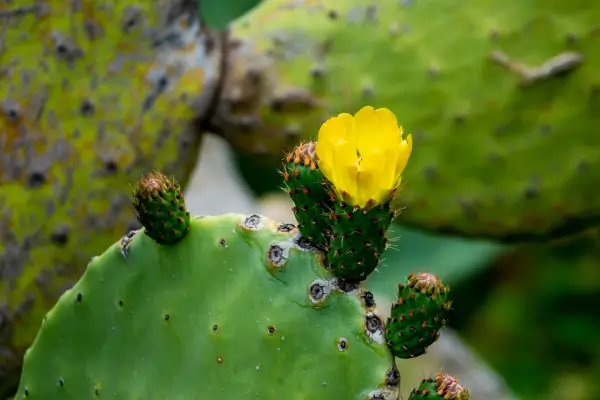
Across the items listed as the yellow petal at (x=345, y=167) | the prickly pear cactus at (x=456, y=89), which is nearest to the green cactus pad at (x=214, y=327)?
the yellow petal at (x=345, y=167)

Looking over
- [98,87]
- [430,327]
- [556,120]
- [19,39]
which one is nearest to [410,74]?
[556,120]

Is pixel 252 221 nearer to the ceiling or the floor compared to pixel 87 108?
nearer to the ceiling

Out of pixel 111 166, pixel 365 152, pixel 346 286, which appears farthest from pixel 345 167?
pixel 111 166

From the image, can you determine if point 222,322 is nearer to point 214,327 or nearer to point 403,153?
point 214,327

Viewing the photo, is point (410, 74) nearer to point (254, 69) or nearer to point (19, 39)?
point (254, 69)

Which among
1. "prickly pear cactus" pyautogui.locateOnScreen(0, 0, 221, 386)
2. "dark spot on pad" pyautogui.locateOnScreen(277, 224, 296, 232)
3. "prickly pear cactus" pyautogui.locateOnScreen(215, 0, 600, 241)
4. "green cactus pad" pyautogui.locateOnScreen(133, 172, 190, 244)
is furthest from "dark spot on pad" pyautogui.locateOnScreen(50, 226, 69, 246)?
"dark spot on pad" pyautogui.locateOnScreen(277, 224, 296, 232)
